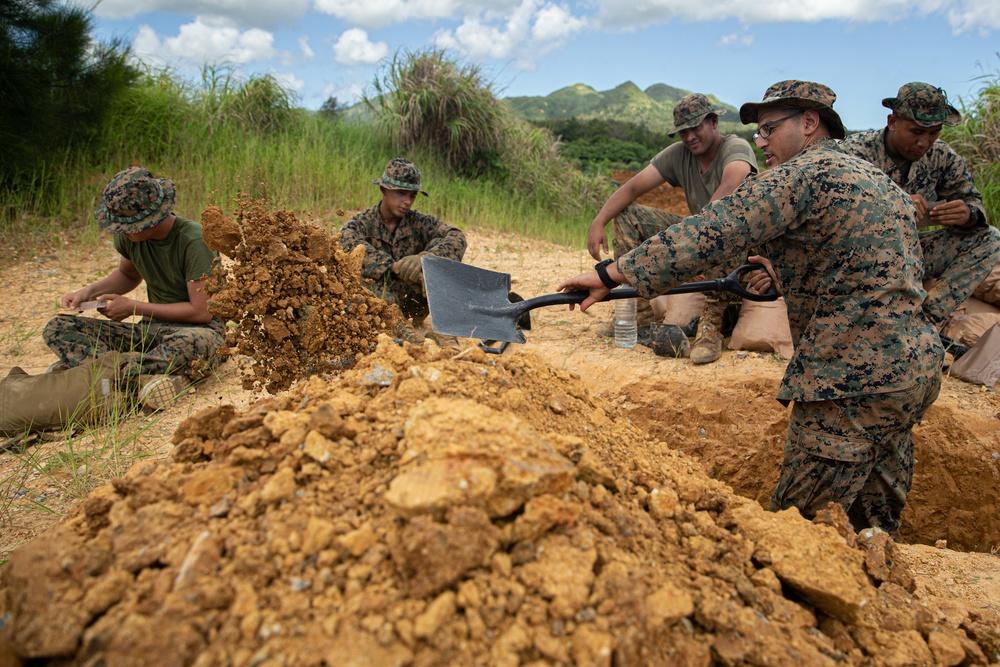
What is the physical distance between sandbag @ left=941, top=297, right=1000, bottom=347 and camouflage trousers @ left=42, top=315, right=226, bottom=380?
4.39 metres

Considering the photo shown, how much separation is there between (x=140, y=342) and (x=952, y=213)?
4689 mm

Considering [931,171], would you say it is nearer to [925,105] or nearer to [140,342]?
[925,105]

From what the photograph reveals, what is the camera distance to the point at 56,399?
10.1 ft

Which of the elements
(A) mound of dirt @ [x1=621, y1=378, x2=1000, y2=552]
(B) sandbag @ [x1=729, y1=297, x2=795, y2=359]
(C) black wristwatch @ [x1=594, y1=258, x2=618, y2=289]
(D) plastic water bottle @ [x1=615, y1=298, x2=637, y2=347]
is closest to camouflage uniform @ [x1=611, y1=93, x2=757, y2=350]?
(B) sandbag @ [x1=729, y1=297, x2=795, y2=359]

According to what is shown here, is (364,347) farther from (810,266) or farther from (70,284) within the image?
(70,284)

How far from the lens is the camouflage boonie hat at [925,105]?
3096 mm

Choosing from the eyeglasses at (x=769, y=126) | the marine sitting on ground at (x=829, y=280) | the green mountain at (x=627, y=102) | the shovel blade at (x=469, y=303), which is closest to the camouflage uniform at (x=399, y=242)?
the shovel blade at (x=469, y=303)

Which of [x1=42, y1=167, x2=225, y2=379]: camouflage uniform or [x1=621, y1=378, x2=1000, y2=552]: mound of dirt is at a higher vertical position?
[x1=42, y1=167, x2=225, y2=379]: camouflage uniform

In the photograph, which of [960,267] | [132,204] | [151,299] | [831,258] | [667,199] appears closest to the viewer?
[831,258]

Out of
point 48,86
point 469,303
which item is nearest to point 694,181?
point 469,303

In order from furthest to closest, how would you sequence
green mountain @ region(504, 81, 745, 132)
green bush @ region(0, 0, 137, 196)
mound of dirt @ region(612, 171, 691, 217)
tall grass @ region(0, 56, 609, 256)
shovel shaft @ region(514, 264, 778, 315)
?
green mountain @ region(504, 81, 745, 132) < mound of dirt @ region(612, 171, 691, 217) < tall grass @ region(0, 56, 609, 256) < green bush @ region(0, 0, 137, 196) < shovel shaft @ region(514, 264, 778, 315)

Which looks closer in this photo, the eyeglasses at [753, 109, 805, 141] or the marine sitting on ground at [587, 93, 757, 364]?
the eyeglasses at [753, 109, 805, 141]

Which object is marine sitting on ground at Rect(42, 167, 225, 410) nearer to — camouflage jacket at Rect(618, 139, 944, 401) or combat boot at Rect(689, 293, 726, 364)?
camouflage jacket at Rect(618, 139, 944, 401)

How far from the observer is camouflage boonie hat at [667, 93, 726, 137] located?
382 cm
